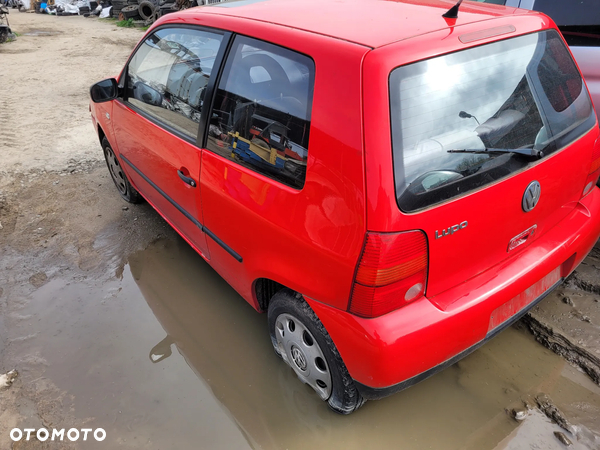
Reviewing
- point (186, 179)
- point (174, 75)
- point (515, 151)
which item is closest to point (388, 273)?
point (515, 151)

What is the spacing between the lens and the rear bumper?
66.7 inches

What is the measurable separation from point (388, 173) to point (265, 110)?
74 cm

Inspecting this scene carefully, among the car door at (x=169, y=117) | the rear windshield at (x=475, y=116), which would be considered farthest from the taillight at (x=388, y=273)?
the car door at (x=169, y=117)

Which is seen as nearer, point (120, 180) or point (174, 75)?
point (174, 75)

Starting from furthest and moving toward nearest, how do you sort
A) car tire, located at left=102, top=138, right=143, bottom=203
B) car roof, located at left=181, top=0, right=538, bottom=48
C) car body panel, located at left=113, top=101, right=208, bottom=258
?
1. car tire, located at left=102, top=138, right=143, bottom=203
2. car body panel, located at left=113, top=101, right=208, bottom=258
3. car roof, located at left=181, top=0, right=538, bottom=48

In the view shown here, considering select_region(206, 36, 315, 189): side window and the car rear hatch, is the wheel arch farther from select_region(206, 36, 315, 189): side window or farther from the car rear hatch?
the car rear hatch

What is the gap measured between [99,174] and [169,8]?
11705 mm

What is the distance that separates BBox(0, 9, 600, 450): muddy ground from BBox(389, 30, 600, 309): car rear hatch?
75 cm

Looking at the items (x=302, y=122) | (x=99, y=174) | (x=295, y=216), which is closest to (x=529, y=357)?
(x=295, y=216)

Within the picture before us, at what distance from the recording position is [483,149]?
176cm

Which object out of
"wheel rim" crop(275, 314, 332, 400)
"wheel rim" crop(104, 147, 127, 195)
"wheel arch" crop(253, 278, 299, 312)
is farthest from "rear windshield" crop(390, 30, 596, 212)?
"wheel rim" crop(104, 147, 127, 195)

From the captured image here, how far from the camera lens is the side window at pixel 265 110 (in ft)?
6.03

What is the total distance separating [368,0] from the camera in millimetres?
2316

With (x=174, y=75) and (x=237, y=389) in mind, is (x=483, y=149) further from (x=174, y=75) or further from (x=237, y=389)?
(x=174, y=75)
